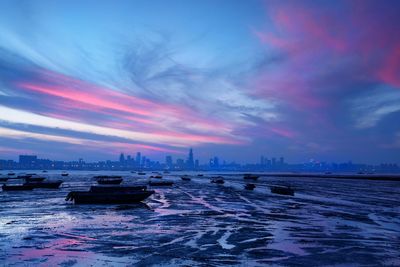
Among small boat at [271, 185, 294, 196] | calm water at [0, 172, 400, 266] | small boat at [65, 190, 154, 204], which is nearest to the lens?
calm water at [0, 172, 400, 266]

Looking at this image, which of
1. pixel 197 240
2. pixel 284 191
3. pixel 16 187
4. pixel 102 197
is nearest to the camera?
pixel 197 240

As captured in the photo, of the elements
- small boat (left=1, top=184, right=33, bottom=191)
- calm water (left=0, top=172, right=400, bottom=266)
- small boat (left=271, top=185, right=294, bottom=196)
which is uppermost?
small boat (left=271, top=185, right=294, bottom=196)

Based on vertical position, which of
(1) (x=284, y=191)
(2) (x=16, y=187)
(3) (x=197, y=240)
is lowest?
(3) (x=197, y=240)

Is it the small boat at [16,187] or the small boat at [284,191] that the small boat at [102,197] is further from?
the small boat at [284,191]

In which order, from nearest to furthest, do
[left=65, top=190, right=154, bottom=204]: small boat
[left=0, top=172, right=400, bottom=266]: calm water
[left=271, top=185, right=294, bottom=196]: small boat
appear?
1. [left=0, top=172, right=400, bottom=266]: calm water
2. [left=65, top=190, right=154, bottom=204]: small boat
3. [left=271, top=185, right=294, bottom=196]: small boat

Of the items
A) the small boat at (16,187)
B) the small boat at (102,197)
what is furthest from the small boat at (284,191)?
the small boat at (16,187)

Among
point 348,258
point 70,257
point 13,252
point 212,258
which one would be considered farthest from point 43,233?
point 348,258

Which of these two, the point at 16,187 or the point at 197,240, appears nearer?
the point at 197,240

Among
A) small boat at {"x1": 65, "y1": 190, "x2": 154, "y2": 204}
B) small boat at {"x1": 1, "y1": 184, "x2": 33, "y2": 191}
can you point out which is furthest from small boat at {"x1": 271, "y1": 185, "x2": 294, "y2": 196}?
small boat at {"x1": 1, "y1": 184, "x2": 33, "y2": 191}

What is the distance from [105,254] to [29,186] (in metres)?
58.4

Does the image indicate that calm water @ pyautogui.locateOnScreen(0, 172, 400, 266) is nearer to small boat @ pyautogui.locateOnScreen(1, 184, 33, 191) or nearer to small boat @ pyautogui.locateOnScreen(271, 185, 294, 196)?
small boat @ pyautogui.locateOnScreen(271, 185, 294, 196)

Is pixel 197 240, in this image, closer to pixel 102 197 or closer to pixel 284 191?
pixel 102 197

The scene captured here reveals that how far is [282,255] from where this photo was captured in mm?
16781

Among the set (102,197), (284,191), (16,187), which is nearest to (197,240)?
(102,197)
